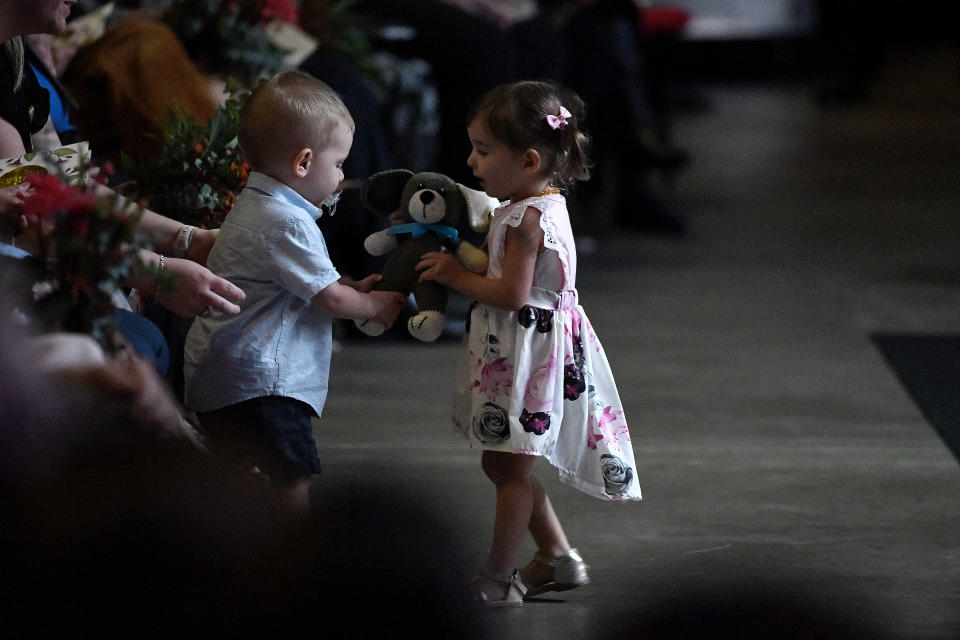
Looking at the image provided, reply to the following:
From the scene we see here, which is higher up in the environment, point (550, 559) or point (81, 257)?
point (81, 257)

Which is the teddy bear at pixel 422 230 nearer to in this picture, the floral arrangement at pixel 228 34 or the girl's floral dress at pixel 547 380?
the girl's floral dress at pixel 547 380

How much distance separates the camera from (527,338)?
85.8 inches

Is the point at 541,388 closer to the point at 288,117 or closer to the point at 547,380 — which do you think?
the point at 547,380

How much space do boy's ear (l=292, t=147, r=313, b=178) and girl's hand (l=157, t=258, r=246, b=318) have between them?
21 cm

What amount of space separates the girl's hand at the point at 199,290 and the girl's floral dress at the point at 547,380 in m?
0.40

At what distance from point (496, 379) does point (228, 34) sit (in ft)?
6.29

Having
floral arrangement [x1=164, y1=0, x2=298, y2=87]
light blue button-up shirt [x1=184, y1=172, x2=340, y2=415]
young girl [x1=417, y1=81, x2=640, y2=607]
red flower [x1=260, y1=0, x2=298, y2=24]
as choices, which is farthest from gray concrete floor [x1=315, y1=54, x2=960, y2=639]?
red flower [x1=260, y1=0, x2=298, y2=24]

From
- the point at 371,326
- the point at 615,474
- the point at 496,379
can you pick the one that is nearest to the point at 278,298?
the point at 371,326

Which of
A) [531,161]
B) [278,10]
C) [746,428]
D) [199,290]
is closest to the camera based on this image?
[199,290]

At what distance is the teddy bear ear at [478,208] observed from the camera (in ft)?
7.50

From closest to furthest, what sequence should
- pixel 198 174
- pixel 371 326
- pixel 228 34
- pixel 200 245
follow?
pixel 371 326 → pixel 200 245 → pixel 198 174 → pixel 228 34

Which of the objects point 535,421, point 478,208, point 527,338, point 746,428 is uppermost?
point 478,208

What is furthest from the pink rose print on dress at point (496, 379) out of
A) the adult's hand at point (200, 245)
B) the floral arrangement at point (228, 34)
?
the floral arrangement at point (228, 34)

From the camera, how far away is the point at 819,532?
2650mm
